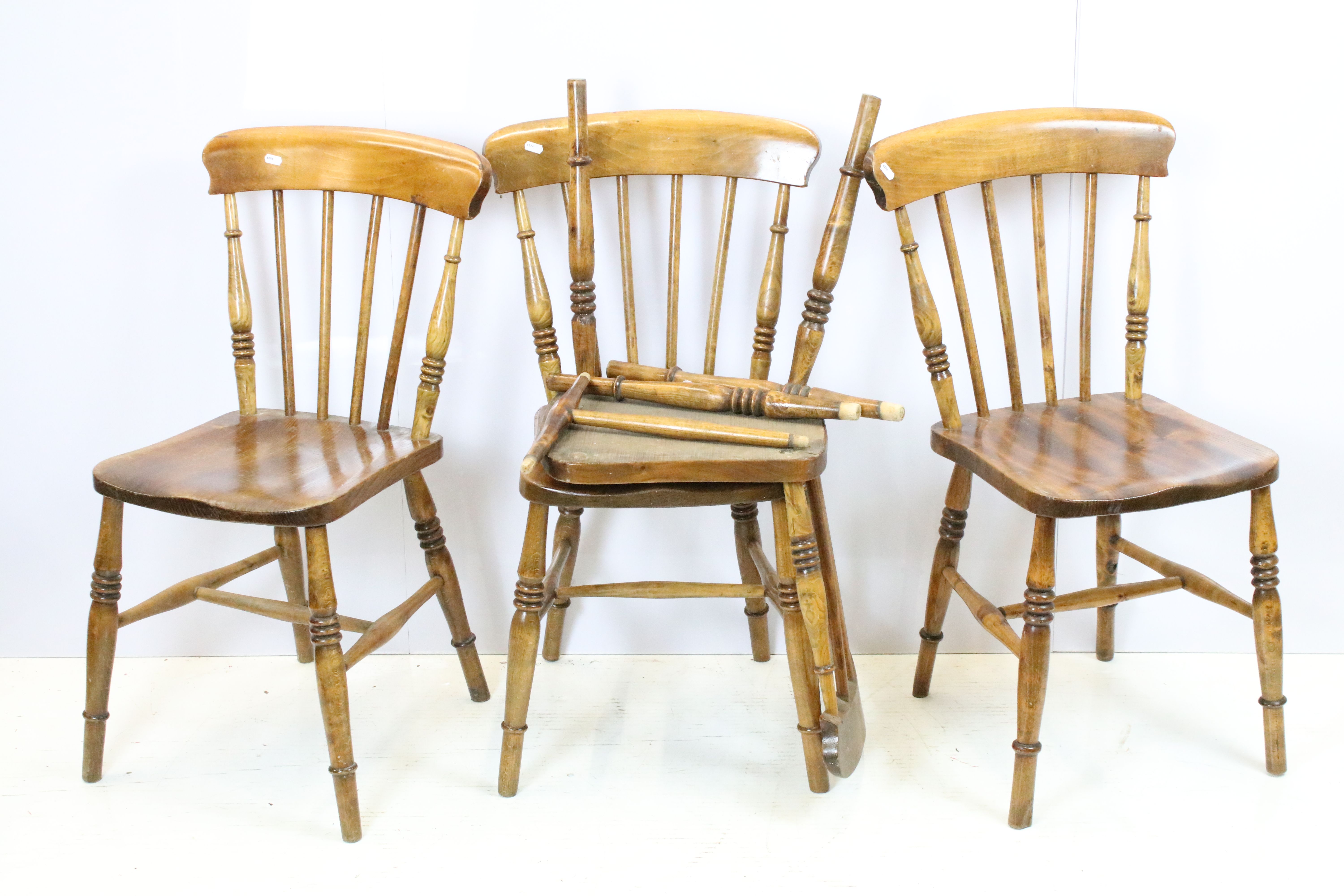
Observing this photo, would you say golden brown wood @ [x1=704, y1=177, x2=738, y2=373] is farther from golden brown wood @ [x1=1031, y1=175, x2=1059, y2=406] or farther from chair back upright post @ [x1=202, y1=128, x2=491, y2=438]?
golden brown wood @ [x1=1031, y1=175, x2=1059, y2=406]

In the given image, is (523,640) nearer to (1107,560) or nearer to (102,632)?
(102,632)

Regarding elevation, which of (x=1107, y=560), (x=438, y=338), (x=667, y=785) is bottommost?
(x=667, y=785)

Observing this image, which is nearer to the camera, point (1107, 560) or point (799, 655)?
point (799, 655)

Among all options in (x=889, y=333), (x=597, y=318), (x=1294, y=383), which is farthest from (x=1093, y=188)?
(x=597, y=318)

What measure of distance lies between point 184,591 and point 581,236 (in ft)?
2.81

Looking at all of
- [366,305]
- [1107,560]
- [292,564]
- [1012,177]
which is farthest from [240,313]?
[1107,560]

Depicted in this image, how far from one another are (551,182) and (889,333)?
2.24ft

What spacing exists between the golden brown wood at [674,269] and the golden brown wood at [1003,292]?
1.63ft

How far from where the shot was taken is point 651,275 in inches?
78.5

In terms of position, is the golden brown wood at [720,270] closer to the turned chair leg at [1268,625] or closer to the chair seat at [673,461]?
the chair seat at [673,461]

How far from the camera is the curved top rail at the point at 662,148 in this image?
1772 mm

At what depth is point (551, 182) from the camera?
1790mm

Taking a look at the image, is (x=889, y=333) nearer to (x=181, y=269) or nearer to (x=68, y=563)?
(x=181, y=269)

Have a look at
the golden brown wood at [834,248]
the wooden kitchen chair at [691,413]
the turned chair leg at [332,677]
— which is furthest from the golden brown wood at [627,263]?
the turned chair leg at [332,677]
